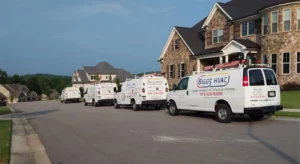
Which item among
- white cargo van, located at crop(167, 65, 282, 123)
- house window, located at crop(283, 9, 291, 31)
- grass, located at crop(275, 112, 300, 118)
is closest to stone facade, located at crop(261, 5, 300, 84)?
house window, located at crop(283, 9, 291, 31)

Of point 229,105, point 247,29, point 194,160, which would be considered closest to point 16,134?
point 194,160

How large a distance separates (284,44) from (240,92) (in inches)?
607

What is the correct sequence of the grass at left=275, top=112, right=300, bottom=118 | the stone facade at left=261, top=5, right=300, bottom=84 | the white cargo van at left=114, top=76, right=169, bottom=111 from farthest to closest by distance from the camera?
the stone facade at left=261, top=5, right=300, bottom=84 → the white cargo van at left=114, top=76, right=169, bottom=111 → the grass at left=275, top=112, right=300, bottom=118

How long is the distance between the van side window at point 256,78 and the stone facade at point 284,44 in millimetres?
14294

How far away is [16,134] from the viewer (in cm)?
1141

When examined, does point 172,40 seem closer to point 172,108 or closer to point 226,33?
point 226,33

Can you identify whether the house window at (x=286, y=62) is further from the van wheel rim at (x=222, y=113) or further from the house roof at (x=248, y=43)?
the van wheel rim at (x=222, y=113)

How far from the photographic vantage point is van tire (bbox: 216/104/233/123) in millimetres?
12461

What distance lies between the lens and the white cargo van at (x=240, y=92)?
11977 mm

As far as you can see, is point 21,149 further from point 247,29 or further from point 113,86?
point 247,29

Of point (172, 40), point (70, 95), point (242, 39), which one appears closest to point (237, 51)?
point (242, 39)

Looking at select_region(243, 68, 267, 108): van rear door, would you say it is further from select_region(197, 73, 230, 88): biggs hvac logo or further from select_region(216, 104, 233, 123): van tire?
select_region(197, 73, 230, 88): biggs hvac logo

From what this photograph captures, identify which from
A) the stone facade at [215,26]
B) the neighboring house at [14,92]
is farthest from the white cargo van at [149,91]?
the neighboring house at [14,92]

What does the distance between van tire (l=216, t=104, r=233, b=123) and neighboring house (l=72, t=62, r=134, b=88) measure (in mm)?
75300
